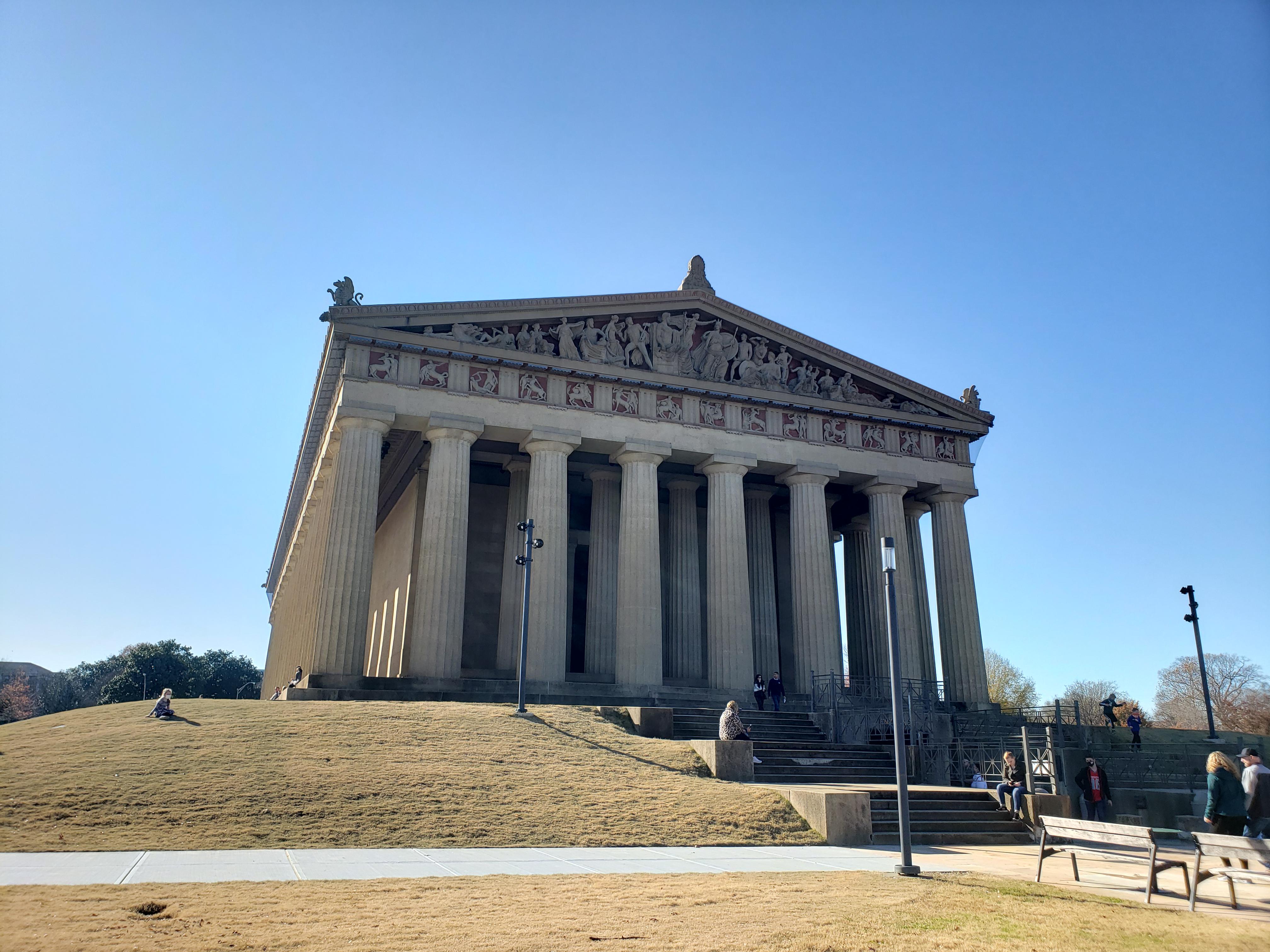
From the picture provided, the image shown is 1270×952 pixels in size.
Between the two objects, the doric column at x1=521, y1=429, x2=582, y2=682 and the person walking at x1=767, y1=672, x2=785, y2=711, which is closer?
the person walking at x1=767, y1=672, x2=785, y2=711

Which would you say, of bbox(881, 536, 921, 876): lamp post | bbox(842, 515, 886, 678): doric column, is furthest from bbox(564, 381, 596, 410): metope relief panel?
bbox(881, 536, 921, 876): lamp post

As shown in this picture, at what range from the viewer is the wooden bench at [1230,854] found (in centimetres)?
963

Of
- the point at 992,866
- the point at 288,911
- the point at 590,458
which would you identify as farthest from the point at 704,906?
the point at 590,458

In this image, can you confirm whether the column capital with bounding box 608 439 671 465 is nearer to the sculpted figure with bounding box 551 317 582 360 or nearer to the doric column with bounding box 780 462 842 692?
the sculpted figure with bounding box 551 317 582 360

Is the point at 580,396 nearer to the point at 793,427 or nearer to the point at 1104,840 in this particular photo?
the point at 793,427

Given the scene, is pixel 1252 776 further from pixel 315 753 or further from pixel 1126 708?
pixel 1126 708

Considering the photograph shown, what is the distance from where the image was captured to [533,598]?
1180 inches

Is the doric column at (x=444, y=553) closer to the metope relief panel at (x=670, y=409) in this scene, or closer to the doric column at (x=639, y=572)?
the doric column at (x=639, y=572)

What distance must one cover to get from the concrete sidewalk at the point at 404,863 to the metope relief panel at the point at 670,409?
20692 mm

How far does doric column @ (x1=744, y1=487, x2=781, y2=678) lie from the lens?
36.3 metres

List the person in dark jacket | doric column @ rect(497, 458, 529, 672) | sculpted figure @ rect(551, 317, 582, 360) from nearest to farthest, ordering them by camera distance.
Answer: the person in dark jacket < doric column @ rect(497, 458, 529, 672) < sculpted figure @ rect(551, 317, 582, 360)

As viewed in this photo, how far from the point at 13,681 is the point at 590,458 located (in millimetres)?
97162

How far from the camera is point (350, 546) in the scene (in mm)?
27984

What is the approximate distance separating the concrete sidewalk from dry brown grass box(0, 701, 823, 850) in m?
0.63
